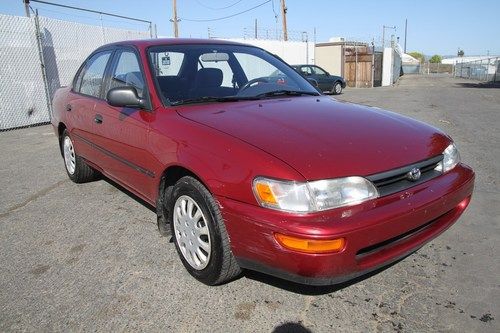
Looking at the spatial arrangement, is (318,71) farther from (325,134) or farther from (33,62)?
(325,134)

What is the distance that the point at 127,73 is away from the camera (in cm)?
369

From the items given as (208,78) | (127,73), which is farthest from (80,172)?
(208,78)

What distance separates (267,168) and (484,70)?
37.8m

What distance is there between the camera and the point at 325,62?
2959 centimetres

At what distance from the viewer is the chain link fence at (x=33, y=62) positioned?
9703mm

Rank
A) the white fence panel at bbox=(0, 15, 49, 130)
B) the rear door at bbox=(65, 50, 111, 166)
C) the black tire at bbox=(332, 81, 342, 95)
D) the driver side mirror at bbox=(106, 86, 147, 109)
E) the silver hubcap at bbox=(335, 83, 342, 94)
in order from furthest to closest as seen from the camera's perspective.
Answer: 1. the silver hubcap at bbox=(335, 83, 342, 94)
2. the black tire at bbox=(332, 81, 342, 95)
3. the white fence panel at bbox=(0, 15, 49, 130)
4. the rear door at bbox=(65, 50, 111, 166)
5. the driver side mirror at bbox=(106, 86, 147, 109)

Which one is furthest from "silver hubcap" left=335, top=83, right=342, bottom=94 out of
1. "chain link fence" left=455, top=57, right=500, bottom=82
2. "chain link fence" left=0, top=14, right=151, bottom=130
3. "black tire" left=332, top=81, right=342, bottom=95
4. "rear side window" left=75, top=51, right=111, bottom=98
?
"rear side window" left=75, top=51, right=111, bottom=98

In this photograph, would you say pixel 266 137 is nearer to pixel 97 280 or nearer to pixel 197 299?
pixel 197 299

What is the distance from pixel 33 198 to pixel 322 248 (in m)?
3.79

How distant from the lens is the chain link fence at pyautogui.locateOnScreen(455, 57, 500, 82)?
31062 mm

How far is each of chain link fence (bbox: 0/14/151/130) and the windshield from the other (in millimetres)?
7755

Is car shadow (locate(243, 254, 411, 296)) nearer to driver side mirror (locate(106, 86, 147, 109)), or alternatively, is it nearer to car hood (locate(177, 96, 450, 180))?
car hood (locate(177, 96, 450, 180))

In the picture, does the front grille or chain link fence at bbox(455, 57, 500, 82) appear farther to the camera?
chain link fence at bbox(455, 57, 500, 82)

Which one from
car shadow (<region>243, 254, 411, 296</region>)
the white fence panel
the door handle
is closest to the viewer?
car shadow (<region>243, 254, 411, 296</region>)
